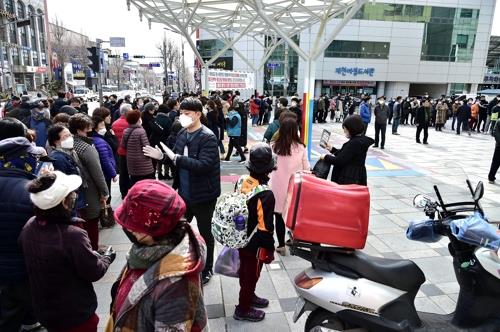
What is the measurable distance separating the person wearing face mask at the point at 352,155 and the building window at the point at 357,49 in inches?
1523

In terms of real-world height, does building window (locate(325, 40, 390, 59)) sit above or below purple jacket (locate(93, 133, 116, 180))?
above

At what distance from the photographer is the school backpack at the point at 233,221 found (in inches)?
116

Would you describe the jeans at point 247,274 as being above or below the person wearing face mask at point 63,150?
below

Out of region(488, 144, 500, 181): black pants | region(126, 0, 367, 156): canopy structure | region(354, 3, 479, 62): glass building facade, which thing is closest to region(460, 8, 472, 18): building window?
region(354, 3, 479, 62): glass building facade

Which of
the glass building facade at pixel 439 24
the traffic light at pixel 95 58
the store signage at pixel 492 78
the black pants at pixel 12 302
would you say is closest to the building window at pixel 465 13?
the glass building facade at pixel 439 24

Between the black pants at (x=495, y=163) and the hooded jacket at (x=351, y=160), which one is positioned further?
the black pants at (x=495, y=163)

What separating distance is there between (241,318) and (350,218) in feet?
4.81

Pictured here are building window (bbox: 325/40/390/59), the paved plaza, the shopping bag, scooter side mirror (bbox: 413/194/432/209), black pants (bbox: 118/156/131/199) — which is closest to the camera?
scooter side mirror (bbox: 413/194/432/209)

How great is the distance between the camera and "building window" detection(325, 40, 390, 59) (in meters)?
40.7

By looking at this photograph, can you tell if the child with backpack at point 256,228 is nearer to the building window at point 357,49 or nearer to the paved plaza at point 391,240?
the paved plaza at point 391,240

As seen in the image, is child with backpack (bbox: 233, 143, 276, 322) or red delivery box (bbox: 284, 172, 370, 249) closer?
red delivery box (bbox: 284, 172, 370, 249)

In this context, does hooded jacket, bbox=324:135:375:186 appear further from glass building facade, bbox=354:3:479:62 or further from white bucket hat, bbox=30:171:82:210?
glass building facade, bbox=354:3:479:62

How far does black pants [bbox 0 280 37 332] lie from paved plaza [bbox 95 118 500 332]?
777 millimetres

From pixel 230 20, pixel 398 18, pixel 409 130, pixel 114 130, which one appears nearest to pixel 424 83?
pixel 398 18
